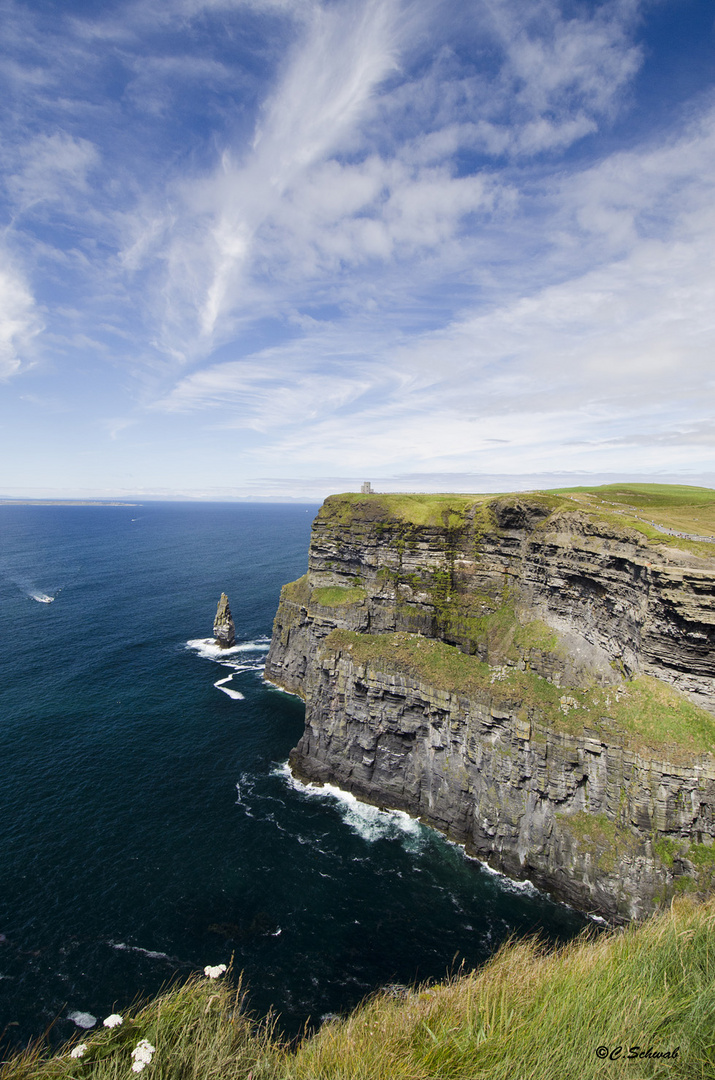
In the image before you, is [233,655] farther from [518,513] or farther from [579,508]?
[579,508]

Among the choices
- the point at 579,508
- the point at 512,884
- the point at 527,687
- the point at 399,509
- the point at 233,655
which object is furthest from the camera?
the point at 233,655

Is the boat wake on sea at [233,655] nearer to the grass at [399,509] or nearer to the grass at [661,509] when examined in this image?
the grass at [399,509]

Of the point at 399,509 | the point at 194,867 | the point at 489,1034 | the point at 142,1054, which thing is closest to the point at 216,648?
the point at 399,509

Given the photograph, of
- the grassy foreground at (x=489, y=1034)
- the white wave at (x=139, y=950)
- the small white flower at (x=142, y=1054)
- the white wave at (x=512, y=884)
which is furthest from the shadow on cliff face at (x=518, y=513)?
the small white flower at (x=142, y=1054)

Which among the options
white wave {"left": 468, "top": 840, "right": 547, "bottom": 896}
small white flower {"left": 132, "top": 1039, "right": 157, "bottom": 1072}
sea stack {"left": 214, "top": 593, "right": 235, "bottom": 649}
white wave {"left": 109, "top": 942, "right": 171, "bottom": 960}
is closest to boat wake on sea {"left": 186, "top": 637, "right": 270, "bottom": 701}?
sea stack {"left": 214, "top": 593, "right": 235, "bottom": 649}

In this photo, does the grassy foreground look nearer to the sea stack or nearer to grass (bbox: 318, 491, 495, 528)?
grass (bbox: 318, 491, 495, 528)

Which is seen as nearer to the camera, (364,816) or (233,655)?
(364,816)
